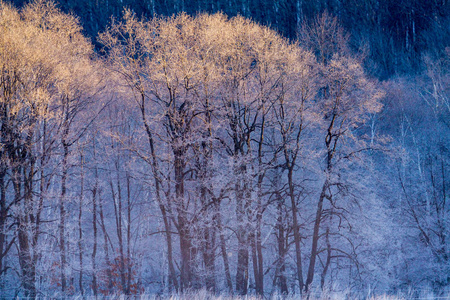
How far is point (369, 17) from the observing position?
54594mm

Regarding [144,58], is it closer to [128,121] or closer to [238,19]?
[238,19]

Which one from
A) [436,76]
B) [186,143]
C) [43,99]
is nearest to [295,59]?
[186,143]

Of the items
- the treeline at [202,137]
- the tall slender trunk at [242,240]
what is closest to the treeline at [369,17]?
the treeline at [202,137]

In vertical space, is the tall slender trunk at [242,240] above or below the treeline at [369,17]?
below

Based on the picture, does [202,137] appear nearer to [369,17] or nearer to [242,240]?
[242,240]

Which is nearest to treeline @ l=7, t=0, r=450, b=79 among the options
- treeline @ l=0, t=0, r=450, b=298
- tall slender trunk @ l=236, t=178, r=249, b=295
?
treeline @ l=0, t=0, r=450, b=298

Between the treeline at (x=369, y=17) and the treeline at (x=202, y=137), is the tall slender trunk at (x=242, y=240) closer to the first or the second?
the treeline at (x=202, y=137)

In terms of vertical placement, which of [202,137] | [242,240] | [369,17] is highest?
[369,17]

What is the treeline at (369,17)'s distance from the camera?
152ft

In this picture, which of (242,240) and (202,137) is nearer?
(242,240)

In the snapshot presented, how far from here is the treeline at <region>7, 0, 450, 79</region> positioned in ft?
152

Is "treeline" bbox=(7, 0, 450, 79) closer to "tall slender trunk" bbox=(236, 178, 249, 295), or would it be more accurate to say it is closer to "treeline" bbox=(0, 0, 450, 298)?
"treeline" bbox=(0, 0, 450, 298)

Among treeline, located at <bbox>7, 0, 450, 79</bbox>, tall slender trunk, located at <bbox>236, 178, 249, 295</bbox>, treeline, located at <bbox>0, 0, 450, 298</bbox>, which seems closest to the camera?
treeline, located at <bbox>0, 0, 450, 298</bbox>

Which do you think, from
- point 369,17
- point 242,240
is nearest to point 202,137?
point 242,240
